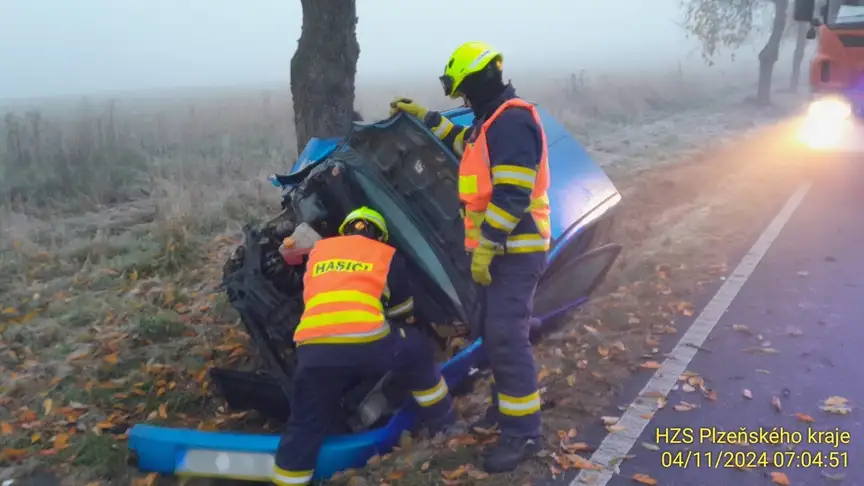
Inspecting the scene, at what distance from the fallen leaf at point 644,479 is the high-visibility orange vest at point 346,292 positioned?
130 centimetres

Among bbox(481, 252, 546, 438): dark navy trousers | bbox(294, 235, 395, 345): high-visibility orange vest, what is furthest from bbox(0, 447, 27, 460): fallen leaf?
bbox(481, 252, 546, 438): dark navy trousers

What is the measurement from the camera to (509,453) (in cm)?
306

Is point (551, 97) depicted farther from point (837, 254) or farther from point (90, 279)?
point (90, 279)

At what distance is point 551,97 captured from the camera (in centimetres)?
1959

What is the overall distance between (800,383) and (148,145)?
980 centimetres

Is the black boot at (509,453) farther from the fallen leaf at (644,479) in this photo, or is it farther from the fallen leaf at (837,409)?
the fallen leaf at (837,409)

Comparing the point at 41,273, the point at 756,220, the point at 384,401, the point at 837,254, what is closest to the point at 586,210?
the point at 384,401

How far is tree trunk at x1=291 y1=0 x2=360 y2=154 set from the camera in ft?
19.0

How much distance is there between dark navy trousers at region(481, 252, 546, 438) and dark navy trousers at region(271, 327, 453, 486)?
409mm

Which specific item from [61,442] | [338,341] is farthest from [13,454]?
[338,341]

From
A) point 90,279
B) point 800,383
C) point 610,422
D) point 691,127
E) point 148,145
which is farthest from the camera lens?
point 691,127

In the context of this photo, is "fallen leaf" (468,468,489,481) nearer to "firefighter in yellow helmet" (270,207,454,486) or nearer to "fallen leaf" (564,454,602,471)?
"fallen leaf" (564,454,602,471)

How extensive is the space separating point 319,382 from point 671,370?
82.8 inches

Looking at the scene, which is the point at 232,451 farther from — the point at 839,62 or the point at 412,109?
the point at 839,62
